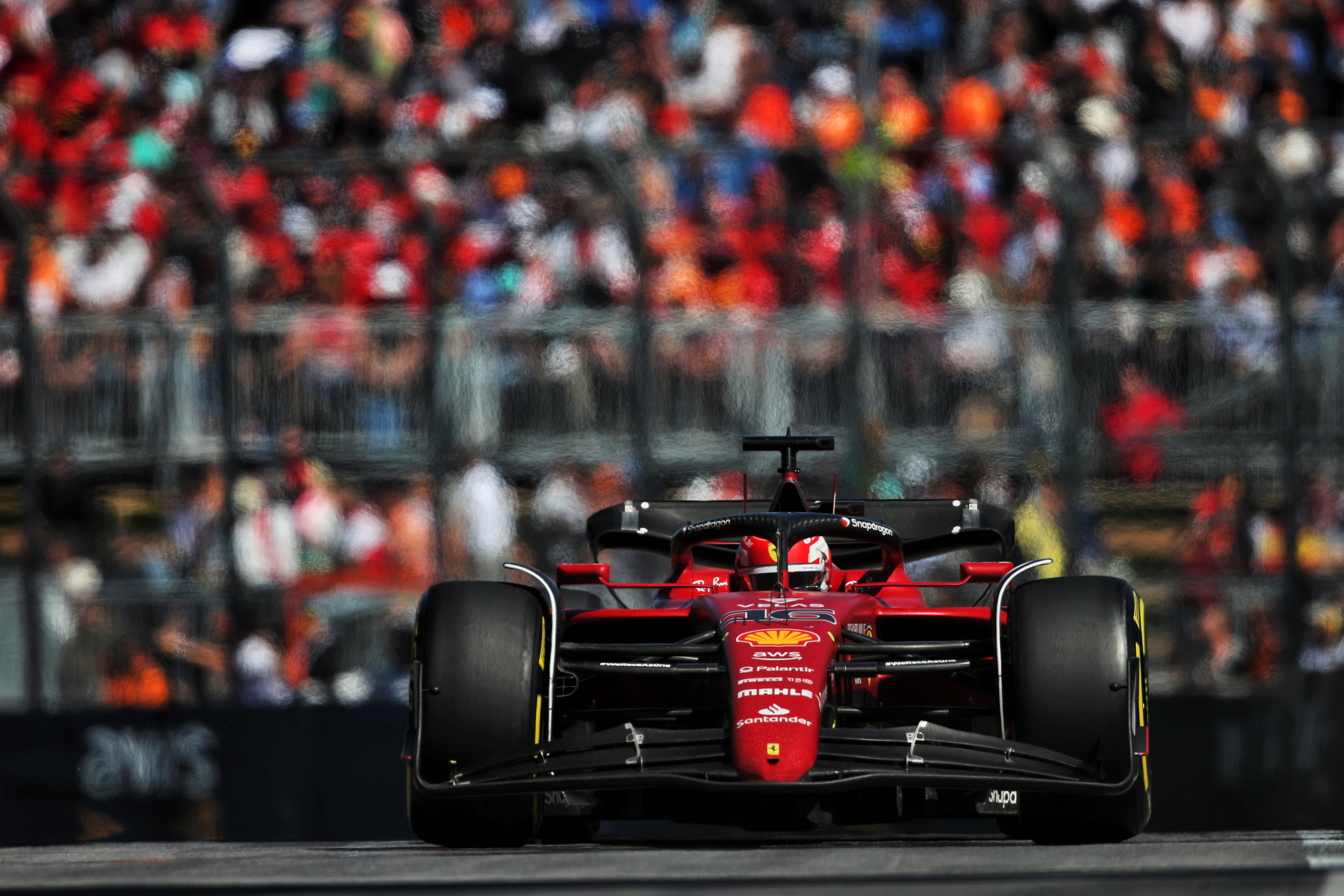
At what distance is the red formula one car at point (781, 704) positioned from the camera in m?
4.94

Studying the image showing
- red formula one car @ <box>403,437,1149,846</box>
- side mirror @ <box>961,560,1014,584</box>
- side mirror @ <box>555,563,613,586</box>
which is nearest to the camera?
red formula one car @ <box>403,437,1149,846</box>

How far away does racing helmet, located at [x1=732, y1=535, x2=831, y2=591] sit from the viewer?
616 centimetres

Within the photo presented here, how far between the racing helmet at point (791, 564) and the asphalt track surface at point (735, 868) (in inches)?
31.7

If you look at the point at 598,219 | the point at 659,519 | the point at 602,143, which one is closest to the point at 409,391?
the point at 598,219

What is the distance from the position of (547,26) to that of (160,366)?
17.2 ft

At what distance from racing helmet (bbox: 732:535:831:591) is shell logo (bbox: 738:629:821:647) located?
2.76ft

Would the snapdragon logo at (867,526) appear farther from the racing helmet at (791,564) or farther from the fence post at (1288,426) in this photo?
the fence post at (1288,426)

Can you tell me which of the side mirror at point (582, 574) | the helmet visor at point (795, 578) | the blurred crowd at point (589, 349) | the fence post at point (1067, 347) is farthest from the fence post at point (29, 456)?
the fence post at point (1067, 347)

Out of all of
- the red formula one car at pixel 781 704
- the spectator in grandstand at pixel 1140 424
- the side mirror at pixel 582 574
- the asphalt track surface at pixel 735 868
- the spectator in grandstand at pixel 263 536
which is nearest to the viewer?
the asphalt track surface at pixel 735 868

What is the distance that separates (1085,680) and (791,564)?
3.99 feet

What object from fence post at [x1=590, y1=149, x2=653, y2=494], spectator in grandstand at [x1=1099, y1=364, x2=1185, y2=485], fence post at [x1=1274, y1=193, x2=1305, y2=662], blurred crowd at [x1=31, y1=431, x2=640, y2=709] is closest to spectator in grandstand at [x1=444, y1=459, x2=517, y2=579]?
blurred crowd at [x1=31, y1=431, x2=640, y2=709]

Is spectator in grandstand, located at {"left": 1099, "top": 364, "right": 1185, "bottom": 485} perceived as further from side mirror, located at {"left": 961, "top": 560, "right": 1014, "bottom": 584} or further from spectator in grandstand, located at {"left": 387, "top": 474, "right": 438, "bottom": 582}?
spectator in grandstand, located at {"left": 387, "top": 474, "right": 438, "bottom": 582}

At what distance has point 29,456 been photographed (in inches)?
369

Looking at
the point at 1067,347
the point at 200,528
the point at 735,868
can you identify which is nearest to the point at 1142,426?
the point at 1067,347
